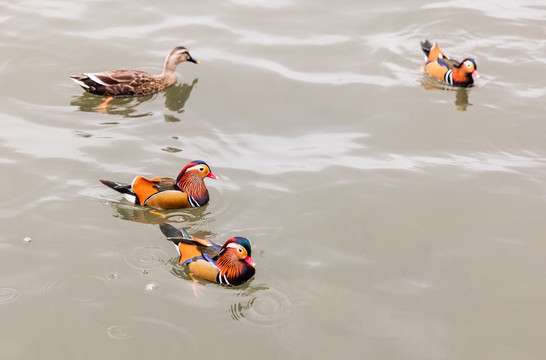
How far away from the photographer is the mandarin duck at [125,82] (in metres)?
11.6

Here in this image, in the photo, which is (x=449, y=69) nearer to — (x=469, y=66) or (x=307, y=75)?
(x=469, y=66)

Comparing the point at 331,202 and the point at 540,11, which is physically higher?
the point at 540,11

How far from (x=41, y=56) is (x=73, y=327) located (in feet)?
23.8

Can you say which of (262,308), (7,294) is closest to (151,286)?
(262,308)

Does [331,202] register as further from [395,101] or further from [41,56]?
[41,56]

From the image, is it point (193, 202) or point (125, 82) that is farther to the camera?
point (125, 82)

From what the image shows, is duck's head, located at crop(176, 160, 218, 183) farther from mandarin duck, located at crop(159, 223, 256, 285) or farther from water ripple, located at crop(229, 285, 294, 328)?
water ripple, located at crop(229, 285, 294, 328)

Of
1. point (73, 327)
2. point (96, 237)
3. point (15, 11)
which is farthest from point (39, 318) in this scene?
point (15, 11)

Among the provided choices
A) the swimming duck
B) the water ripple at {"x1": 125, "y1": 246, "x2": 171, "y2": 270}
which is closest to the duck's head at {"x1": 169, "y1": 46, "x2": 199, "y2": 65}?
the swimming duck

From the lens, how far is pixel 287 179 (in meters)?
9.62

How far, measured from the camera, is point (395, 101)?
1162 centimetres

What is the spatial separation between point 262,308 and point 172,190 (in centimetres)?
227

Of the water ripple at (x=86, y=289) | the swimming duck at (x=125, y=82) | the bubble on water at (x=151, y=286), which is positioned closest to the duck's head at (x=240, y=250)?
the bubble on water at (x=151, y=286)

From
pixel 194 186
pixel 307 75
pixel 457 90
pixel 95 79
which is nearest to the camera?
pixel 194 186
